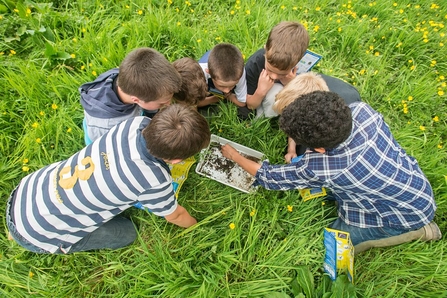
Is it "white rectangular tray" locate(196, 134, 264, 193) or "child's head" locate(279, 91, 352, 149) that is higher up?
"child's head" locate(279, 91, 352, 149)

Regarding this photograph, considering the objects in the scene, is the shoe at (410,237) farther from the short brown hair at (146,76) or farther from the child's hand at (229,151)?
the short brown hair at (146,76)

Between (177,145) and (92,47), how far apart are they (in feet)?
5.73

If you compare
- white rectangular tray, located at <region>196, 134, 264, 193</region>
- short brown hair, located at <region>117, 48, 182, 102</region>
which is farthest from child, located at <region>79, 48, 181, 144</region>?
Result: white rectangular tray, located at <region>196, 134, 264, 193</region>

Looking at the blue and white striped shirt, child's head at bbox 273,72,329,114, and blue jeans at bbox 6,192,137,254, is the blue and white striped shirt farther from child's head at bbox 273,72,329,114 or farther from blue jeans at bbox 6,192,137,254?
child's head at bbox 273,72,329,114

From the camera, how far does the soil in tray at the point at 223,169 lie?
2.19 meters

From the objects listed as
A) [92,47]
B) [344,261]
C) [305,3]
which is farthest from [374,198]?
[92,47]

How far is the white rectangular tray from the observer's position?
2180 millimetres

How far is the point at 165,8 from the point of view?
295 cm

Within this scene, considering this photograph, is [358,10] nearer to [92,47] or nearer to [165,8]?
[165,8]

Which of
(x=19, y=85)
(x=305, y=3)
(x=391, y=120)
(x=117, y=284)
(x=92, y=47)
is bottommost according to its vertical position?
(x=117, y=284)

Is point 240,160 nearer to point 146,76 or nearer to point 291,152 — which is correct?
point 291,152

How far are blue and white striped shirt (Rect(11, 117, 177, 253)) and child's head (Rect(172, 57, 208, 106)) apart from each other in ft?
1.61

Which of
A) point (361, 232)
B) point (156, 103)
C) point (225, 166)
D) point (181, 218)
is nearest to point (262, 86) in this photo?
point (225, 166)

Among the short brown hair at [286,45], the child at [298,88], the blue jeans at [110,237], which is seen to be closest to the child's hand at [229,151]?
the child at [298,88]
